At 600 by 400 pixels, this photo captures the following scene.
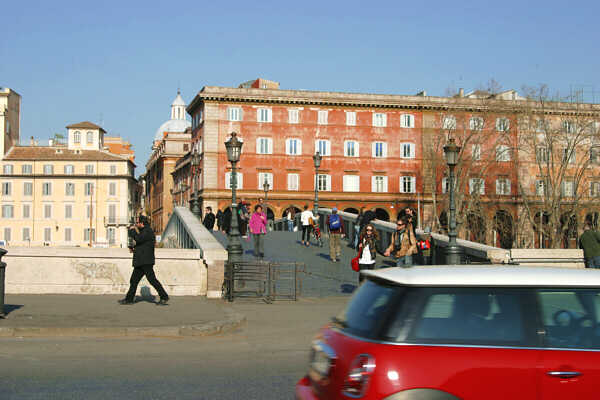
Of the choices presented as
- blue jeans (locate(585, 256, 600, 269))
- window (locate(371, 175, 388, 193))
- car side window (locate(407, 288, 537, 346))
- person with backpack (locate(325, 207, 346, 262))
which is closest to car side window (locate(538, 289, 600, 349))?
car side window (locate(407, 288, 537, 346))

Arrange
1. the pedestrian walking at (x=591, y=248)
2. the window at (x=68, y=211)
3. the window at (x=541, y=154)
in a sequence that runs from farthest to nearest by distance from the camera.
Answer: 1. the window at (x=68, y=211)
2. the window at (x=541, y=154)
3. the pedestrian walking at (x=591, y=248)

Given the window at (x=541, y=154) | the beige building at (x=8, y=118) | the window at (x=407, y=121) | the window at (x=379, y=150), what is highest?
the beige building at (x=8, y=118)

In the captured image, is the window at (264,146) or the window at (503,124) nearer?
the window at (503,124)

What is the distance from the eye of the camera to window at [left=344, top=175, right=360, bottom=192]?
226 feet

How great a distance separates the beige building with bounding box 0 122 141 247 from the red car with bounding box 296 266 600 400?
90.4 metres

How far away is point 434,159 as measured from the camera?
60.5 metres

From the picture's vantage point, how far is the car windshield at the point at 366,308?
178 inches

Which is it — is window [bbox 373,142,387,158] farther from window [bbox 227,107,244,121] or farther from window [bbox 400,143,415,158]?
window [bbox 227,107,244,121]

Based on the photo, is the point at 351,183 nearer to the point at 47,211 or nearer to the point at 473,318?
the point at 47,211

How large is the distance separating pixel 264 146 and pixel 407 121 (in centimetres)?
1504

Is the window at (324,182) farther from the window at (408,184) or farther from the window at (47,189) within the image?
the window at (47,189)

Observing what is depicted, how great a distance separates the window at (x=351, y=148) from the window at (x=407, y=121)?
17.5 feet

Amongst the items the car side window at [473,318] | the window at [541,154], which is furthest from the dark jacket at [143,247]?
the window at [541,154]

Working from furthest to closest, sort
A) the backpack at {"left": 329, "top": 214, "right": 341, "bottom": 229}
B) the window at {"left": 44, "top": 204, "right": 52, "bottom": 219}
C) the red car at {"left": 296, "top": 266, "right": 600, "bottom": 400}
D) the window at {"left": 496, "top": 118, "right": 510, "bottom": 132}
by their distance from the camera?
the window at {"left": 44, "top": 204, "right": 52, "bottom": 219} < the window at {"left": 496, "top": 118, "right": 510, "bottom": 132} < the backpack at {"left": 329, "top": 214, "right": 341, "bottom": 229} < the red car at {"left": 296, "top": 266, "right": 600, "bottom": 400}
